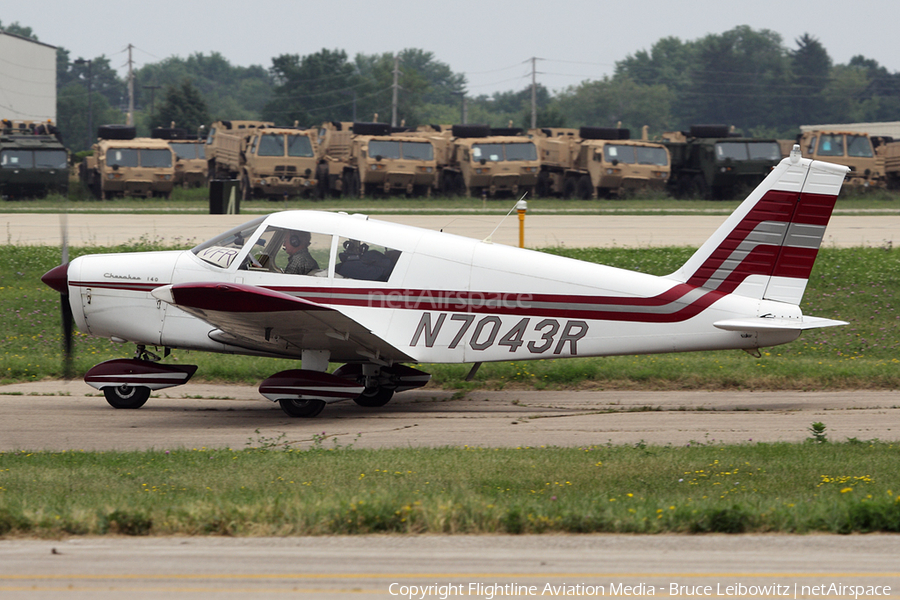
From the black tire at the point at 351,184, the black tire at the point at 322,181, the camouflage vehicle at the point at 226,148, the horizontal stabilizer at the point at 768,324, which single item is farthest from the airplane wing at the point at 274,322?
the camouflage vehicle at the point at 226,148

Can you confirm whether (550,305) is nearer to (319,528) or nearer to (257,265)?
(257,265)

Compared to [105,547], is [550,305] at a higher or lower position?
higher

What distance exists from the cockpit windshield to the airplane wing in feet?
2.30

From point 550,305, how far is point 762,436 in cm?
257

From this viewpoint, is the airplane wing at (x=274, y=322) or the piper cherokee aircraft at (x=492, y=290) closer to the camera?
the airplane wing at (x=274, y=322)

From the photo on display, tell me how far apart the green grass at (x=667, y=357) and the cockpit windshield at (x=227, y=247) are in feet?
9.01

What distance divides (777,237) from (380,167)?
27893 millimetres

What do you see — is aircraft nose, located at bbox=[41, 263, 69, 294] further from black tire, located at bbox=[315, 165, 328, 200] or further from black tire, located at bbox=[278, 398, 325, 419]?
black tire, located at bbox=[315, 165, 328, 200]

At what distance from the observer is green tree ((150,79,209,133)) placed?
82062 mm

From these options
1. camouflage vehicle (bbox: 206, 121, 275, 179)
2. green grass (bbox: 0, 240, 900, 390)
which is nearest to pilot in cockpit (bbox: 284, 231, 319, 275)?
green grass (bbox: 0, 240, 900, 390)

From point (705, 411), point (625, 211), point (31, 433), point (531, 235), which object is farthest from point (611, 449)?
point (625, 211)

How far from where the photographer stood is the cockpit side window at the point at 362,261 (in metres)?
11.1

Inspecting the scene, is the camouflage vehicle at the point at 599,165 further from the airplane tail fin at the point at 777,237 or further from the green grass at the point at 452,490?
the green grass at the point at 452,490

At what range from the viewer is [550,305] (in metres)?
11.0
